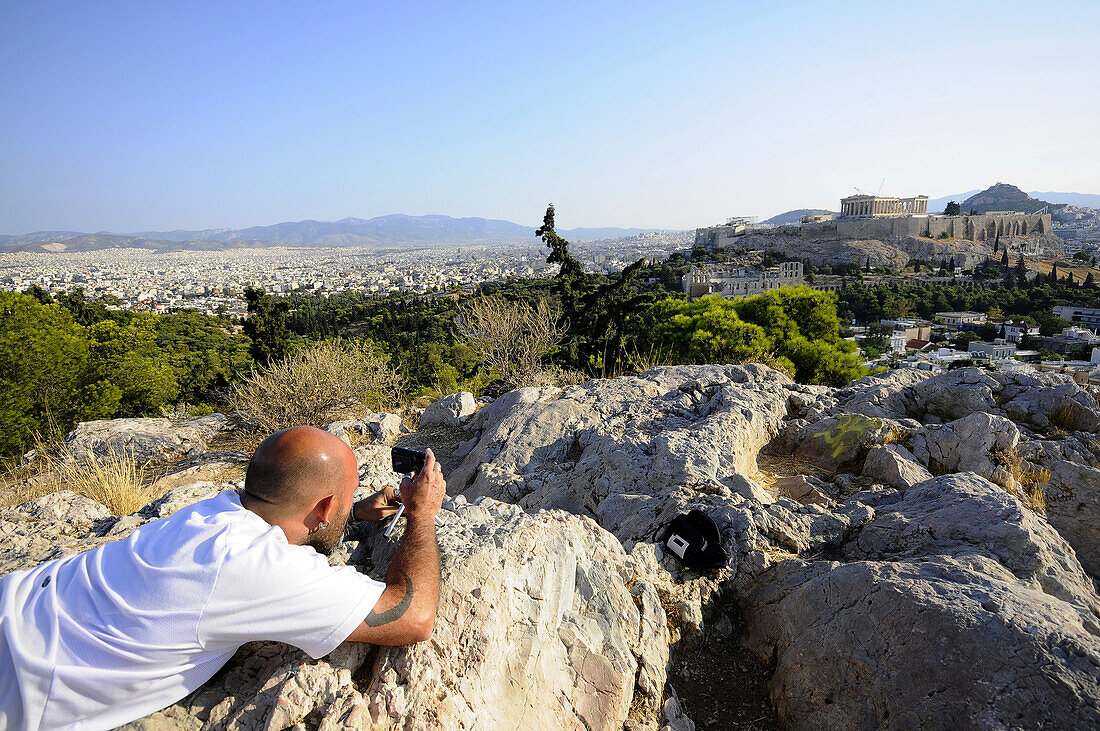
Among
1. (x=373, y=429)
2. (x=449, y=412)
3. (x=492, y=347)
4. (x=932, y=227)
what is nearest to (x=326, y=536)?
(x=373, y=429)

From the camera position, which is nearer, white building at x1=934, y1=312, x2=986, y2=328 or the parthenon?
white building at x1=934, y1=312, x2=986, y2=328

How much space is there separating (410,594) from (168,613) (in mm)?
653

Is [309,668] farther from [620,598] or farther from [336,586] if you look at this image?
[620,598]

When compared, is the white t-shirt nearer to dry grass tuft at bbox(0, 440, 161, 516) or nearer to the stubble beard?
the stubble beard

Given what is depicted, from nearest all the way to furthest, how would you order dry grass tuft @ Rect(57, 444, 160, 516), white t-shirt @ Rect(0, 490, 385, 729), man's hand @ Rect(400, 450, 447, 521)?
white t-shirt @ Rect(0, 490, 385, 729)
man's hand @ Rect(400, 450, 447, 521)
dry grass tuft @ Rect(57, 444, 160, 516)

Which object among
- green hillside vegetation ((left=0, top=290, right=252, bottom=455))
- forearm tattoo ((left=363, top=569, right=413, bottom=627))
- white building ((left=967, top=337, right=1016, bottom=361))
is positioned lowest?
white building ((left=967, top=337, right=1016, bottom=361))

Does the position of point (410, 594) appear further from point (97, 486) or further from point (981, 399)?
point (981, 399)

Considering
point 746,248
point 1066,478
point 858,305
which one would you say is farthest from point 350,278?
point 1066,478

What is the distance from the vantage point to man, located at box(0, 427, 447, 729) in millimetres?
1415

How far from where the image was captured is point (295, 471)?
5.91 ft

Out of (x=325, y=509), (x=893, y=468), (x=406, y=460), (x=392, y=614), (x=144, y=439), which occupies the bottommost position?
(x=144, y=439)

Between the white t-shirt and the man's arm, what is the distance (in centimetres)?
8

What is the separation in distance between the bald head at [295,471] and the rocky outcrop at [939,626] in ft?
6.77

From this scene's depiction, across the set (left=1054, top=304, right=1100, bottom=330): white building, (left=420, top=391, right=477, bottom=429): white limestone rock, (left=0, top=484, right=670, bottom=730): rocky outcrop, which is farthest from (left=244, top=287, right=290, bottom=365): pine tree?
(left=1054, top=304, right=1100, bottom=330): white building
